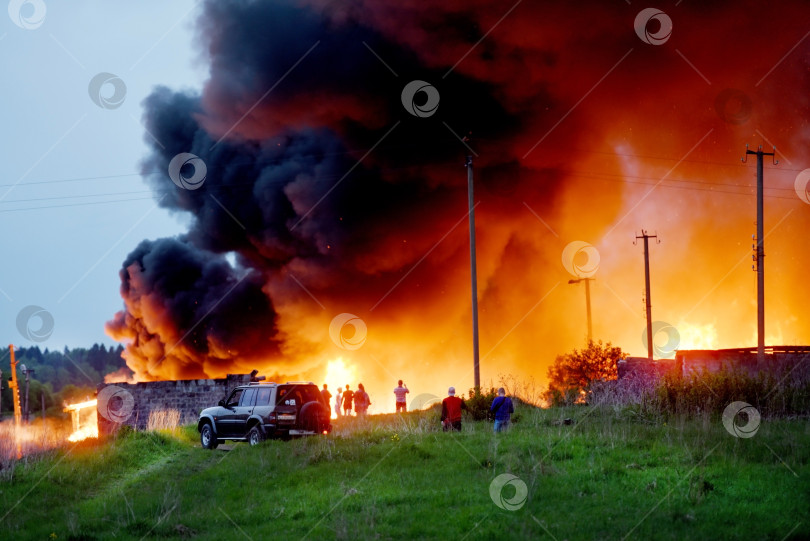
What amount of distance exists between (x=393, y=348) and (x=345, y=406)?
18563 millimetres

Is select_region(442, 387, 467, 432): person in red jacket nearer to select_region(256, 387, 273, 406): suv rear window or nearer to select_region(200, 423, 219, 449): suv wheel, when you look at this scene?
select_region(256, 387, 273, 406): suv rear window

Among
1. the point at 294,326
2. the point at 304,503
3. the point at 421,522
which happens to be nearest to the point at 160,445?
the point at 304,503

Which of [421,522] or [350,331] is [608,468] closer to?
[421,522]

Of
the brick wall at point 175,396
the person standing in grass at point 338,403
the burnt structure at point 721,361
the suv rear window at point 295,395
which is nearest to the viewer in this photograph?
the suv rear window at point 295,395

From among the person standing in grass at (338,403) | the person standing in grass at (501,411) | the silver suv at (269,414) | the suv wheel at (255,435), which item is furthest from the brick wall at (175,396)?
the person standing in grass at (501,411)

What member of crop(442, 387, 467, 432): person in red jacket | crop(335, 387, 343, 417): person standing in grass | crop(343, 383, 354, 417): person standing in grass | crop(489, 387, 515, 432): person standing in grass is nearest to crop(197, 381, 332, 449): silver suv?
crop(442, 387, 467, 432): person in red jacket

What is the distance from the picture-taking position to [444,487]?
40.9 ft

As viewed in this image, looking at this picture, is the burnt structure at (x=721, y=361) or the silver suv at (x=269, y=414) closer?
the silver suv at (x=269, y=414)

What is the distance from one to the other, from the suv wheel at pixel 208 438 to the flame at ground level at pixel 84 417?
825 cm

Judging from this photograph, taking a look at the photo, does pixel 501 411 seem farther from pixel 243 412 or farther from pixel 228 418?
pixel 228 418

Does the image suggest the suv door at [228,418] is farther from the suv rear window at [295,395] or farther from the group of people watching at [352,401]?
the group of people watching at [352,401]

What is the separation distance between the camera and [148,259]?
47938mm

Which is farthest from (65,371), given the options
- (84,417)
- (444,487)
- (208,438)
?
(444,487)

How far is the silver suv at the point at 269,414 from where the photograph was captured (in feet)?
66.3
